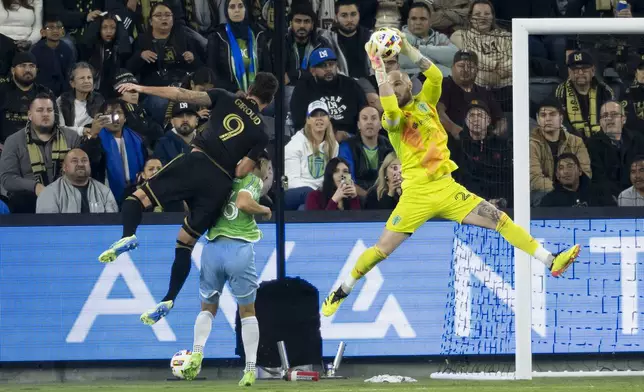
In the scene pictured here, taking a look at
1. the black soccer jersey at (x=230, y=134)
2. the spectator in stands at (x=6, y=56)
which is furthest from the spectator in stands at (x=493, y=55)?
the spectator in stands at (x=6, y=56)

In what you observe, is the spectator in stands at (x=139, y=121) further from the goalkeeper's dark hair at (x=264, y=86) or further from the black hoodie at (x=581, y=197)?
the black hoodie at (x=581, y=197)

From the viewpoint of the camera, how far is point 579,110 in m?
15.6

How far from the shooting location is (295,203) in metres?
15.4

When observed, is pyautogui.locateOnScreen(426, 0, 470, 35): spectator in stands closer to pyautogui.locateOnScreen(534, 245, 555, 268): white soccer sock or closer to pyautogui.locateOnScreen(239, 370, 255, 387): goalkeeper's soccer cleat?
pyautogui.locateOnScreen(534, 245, 555, 268): white soccer sock

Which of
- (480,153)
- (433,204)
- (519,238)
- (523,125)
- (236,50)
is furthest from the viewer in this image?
(236,50)

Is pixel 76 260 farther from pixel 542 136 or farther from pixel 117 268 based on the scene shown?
pixel 542 136

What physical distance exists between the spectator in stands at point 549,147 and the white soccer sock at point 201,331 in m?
4.19

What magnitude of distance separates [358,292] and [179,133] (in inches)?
106

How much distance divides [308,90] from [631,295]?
4.26m

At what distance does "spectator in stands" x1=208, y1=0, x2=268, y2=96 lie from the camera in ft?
52.4

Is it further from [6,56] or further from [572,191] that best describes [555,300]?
[6,56]

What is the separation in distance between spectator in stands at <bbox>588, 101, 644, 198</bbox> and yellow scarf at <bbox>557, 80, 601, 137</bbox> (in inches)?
4.1

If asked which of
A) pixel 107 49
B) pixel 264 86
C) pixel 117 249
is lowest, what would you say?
pixel 117 249

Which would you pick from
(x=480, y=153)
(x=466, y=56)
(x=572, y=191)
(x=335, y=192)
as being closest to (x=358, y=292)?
(x=335, y=192)
